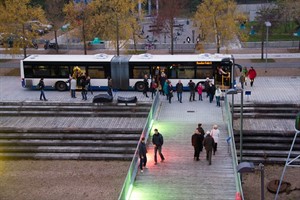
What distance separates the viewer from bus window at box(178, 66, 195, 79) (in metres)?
32.5

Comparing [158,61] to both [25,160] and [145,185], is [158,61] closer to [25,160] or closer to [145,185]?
[25,160]

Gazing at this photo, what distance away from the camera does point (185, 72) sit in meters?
32.6

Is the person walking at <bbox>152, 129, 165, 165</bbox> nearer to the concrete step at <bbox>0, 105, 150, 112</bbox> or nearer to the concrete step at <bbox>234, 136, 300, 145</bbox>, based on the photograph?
the concrete step at <bbox>234, 136, 300, 145</bbox>

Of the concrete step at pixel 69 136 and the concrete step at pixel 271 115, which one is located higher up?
the concrete step at pixel 271 115

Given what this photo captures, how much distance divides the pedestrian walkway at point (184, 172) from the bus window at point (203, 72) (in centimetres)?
655

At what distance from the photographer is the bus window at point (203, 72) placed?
106 feet

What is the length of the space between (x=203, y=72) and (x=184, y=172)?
13.1 metres

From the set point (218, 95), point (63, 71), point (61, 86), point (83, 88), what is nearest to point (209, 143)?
point (218, 95)

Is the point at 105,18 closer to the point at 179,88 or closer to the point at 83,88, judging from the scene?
the point at 83,88

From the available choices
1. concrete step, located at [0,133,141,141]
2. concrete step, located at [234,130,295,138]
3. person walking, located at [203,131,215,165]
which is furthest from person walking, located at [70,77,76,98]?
person walking, located at [203,131,215,165]

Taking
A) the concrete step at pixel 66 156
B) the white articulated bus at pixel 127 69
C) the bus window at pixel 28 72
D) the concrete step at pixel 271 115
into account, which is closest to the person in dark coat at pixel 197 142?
the concrete step at pixel 66 156

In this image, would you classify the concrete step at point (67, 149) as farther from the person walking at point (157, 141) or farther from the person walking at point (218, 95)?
the person walking at point (218, 95)

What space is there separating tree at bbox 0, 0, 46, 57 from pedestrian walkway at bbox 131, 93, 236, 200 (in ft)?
60.8

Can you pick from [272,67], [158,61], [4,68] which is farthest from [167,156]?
[4,68]
